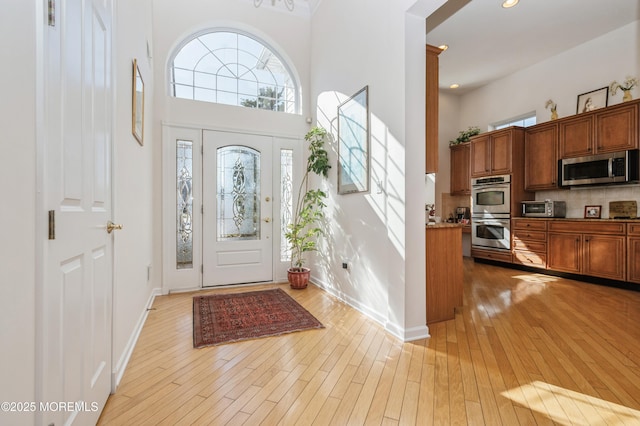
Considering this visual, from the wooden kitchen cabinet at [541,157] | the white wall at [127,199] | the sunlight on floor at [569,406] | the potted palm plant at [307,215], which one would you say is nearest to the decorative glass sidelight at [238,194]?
the potted palm plant at [307,215]

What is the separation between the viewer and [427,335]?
249 cm

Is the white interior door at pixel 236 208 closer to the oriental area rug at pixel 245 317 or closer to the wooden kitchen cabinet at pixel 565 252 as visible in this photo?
the oriental area rug at pixel 245 317

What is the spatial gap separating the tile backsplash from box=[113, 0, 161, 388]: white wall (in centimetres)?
604

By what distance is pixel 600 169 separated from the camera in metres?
4.24

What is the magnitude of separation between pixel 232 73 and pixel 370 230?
3034 millimetres

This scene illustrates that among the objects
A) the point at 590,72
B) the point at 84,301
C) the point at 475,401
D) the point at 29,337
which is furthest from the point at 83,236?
the point at 590,72

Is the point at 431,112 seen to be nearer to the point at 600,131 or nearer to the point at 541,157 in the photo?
the point at 600,131

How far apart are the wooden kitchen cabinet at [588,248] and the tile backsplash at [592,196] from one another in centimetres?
54

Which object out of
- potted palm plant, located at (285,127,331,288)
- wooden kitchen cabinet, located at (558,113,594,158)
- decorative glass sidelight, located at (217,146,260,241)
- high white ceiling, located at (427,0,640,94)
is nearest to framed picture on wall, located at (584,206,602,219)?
wooden kitchen cabinet, located at (558,113,594,158)

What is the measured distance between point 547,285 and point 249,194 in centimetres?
435

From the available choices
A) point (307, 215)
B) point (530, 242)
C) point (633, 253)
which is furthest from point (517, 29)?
Result: point (307, 215)

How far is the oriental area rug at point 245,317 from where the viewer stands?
2.50 meters

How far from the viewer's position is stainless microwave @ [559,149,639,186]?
12.9 feet

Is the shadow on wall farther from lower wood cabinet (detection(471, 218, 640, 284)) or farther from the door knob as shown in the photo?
lower wood cabinet (detection(471, 218, 640, 284))
